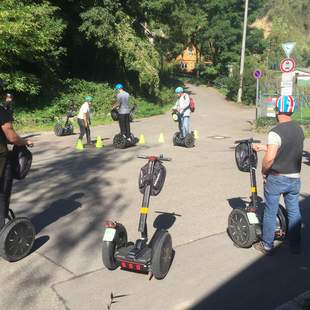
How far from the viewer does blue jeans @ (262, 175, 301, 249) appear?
17.5 feet

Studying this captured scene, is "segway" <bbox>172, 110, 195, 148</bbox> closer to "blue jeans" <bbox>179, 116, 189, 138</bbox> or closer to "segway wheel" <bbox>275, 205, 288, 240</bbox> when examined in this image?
"blue jeans" <bbox>179, 116, 189, 138</bbox>

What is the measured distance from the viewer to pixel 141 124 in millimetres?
22797

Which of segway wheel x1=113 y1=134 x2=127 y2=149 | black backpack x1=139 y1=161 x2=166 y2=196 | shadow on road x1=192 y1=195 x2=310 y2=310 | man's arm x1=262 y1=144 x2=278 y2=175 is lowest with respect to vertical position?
segway wheel x1=113 y1=134 x2=127 y2=149

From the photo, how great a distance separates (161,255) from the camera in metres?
4.80

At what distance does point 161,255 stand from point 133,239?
53.0 inches

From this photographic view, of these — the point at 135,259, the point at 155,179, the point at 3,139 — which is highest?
the point at 3,139

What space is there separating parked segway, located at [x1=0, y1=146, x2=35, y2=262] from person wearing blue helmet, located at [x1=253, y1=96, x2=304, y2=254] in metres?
2.79

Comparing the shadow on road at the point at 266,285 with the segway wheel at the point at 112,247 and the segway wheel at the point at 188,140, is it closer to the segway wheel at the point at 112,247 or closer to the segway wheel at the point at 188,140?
the segway wheel at the point at 112,247

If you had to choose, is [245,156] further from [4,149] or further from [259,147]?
[4,149]

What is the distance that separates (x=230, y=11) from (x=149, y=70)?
26.6m

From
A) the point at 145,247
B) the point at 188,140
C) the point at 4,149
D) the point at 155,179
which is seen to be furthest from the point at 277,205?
the point at 188,140

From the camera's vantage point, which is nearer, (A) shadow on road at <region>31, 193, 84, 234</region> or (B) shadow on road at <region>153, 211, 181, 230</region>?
(B) shadow on road at <region>153, 211, 181, 230</region>

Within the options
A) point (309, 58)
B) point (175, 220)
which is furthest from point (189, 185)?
point (309, 58)

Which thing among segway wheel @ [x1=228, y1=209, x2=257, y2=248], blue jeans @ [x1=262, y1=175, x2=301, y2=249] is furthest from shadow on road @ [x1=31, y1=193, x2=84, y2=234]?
blue jeans @ [x1=262, y1=175, x2=301, y2=249]
